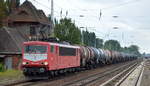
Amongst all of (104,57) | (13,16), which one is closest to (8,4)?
(13,16)

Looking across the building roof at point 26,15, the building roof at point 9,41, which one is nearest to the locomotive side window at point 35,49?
the building roof at point 9,41

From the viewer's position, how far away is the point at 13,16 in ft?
228

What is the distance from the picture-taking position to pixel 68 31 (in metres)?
73.9

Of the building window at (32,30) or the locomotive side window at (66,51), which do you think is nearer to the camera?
the locomotive side window at (66,51)

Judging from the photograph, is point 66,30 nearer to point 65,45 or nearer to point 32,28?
point 32,28

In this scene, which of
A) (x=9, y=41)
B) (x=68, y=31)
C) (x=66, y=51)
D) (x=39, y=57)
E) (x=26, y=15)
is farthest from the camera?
(x=68, y=31)

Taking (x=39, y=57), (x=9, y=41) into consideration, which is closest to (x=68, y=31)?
(x=9, y=41)

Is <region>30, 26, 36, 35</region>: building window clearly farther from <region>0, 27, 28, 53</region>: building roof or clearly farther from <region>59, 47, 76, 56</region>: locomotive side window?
<region>59, 47, 76, 56</region>: locomotive side window

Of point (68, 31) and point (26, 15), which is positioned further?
point (68, 31)

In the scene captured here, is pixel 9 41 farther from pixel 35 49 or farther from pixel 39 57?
pixel 39 57

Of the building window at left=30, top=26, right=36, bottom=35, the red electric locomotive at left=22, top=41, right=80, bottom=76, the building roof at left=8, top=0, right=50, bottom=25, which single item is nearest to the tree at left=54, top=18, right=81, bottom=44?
the building roof at left=8, top=0, right=50, bottom=25

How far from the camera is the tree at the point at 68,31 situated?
2770 inches

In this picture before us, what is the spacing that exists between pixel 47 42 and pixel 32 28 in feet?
139

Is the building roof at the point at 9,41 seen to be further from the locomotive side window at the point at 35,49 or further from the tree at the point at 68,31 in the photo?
the locomotive side window at the point at 35,49
